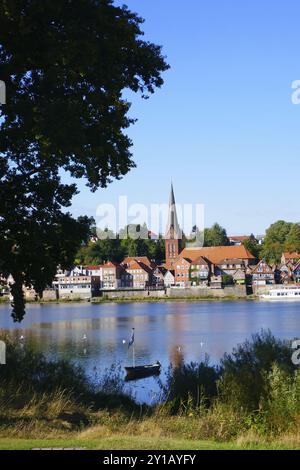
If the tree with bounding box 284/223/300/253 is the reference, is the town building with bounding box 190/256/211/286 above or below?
below

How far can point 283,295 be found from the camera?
13938 cm

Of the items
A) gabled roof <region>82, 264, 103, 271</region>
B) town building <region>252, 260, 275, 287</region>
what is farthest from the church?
gabled roof <region>82, 264, 103, 271</region>

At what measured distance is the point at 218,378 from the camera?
65.2 ft

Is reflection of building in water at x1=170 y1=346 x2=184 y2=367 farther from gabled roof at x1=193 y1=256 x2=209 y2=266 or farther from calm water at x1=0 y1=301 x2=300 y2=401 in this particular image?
gabled roof at x1=193 y1=256 x2=209 y2=266

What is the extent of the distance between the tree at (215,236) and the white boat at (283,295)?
44.2 meters

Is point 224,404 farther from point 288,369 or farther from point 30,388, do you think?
point 30,388

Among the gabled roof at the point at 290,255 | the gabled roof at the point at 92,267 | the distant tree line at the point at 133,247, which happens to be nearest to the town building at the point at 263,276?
the gabled roof at the point at 290,255

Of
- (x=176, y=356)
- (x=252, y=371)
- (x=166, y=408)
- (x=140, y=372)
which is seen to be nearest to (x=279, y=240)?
Answer: (x=176, y=356)

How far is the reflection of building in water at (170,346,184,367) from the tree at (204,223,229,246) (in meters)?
138

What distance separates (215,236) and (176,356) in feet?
474

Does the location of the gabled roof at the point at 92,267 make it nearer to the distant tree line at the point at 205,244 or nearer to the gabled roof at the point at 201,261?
the distant tree line at the point at 205,244

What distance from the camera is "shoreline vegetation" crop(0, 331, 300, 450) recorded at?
12.6 m

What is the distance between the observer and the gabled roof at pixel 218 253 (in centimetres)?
15600

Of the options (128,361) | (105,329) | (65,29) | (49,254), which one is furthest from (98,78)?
(105,329)
